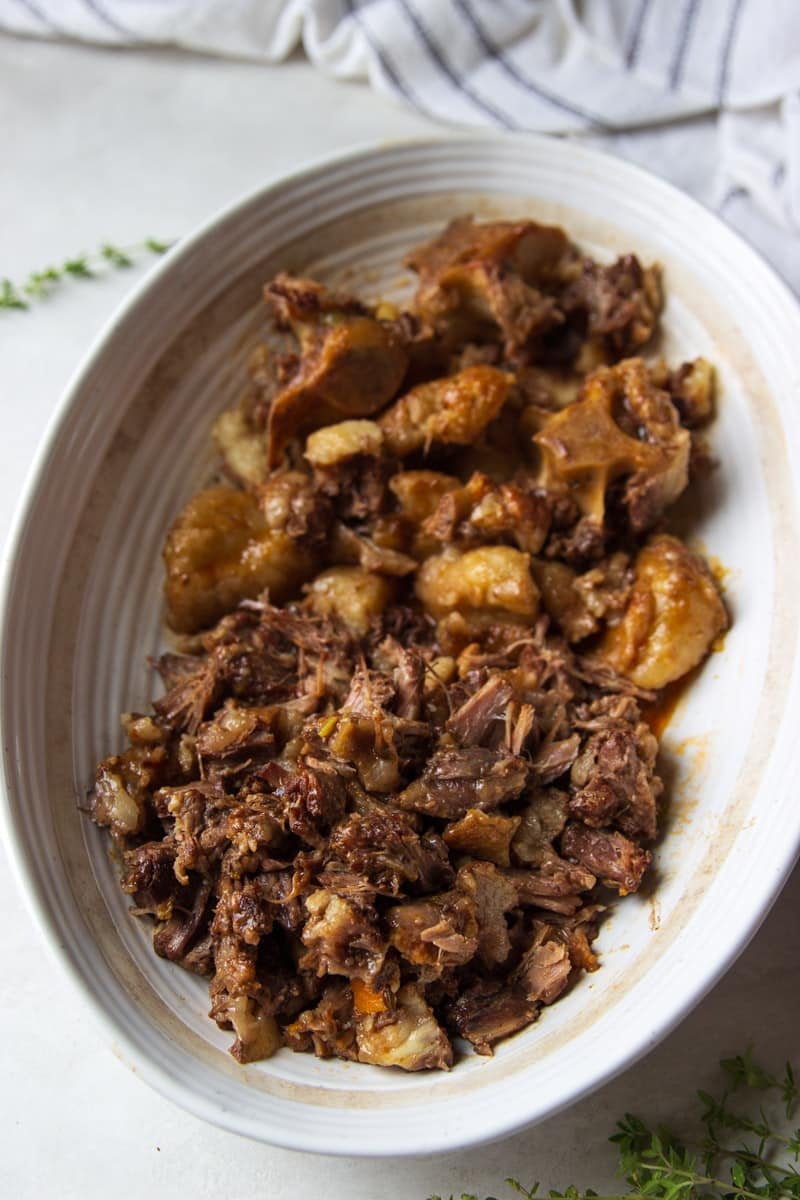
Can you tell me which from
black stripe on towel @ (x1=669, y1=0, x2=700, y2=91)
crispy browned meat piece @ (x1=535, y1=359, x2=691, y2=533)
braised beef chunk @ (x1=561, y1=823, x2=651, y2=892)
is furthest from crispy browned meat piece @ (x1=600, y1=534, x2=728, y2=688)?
black stripe on towel @ (x1=669, y1=0, x2=700, y2=91)

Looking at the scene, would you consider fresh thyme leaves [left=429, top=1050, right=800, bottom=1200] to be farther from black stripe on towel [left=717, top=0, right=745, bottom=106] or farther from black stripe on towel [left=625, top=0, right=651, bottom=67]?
black stripe on towel [left=625, top=0, right=651, bottom=67]

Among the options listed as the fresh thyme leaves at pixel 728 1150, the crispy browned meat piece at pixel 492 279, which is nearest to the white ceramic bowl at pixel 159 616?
the crispy browned meat piece at pixel 492 279

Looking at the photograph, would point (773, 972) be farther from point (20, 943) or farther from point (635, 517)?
point (20, 943)

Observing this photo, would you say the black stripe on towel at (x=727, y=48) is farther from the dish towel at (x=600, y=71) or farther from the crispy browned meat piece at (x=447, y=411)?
the crispy browned meat piece at (x=447, y=411)

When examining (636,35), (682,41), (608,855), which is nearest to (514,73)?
(636,35)

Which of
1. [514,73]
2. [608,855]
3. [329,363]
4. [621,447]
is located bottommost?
[608,855]

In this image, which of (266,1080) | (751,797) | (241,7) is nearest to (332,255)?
(241,7)

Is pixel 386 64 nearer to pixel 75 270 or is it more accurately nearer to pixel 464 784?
pixel 75 270
